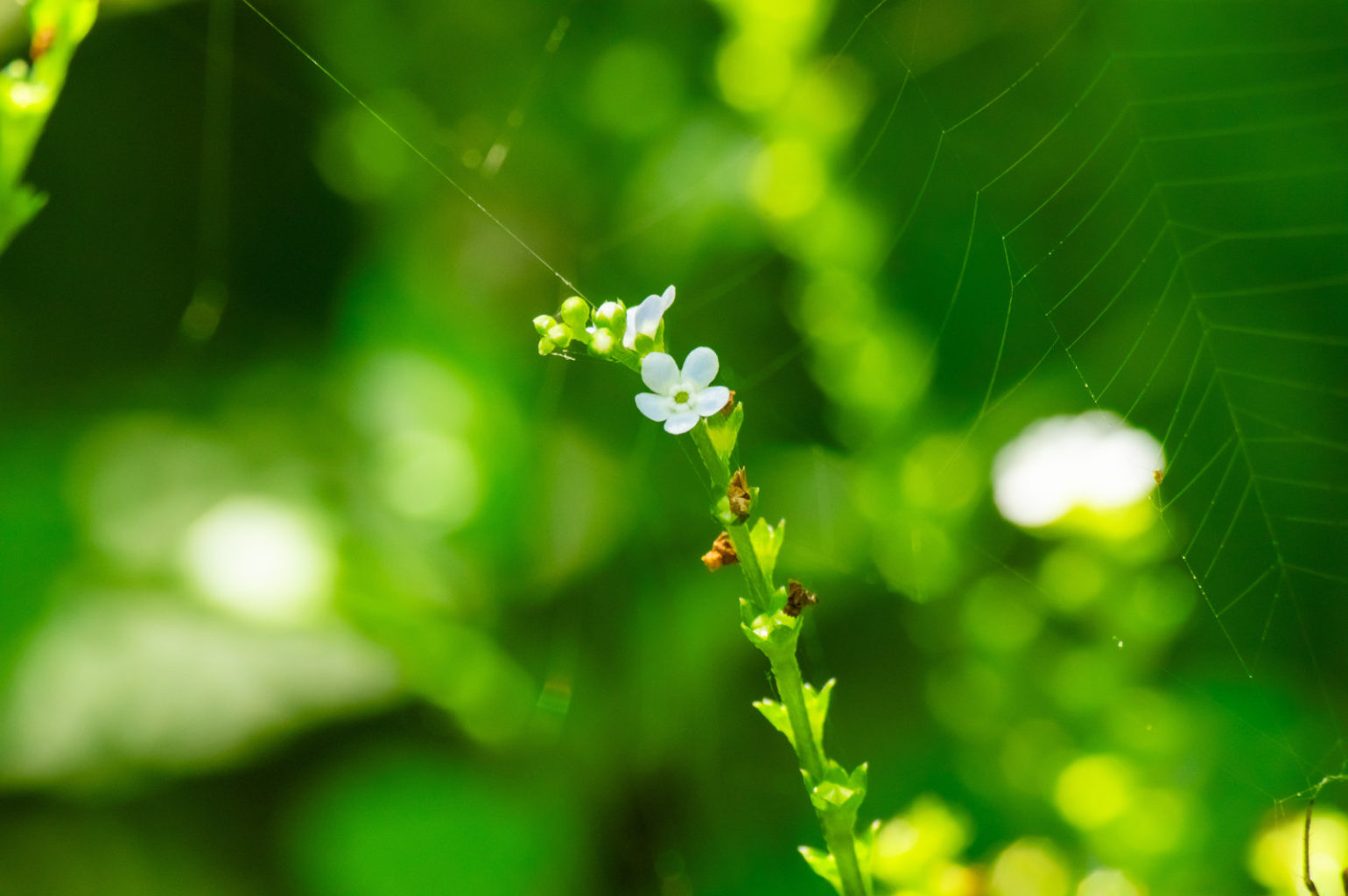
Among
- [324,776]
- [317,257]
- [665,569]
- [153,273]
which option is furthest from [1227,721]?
[153,273]

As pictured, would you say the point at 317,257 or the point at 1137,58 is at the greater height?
the point at 1137,58

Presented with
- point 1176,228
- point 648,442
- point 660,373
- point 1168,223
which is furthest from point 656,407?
point 1176,228

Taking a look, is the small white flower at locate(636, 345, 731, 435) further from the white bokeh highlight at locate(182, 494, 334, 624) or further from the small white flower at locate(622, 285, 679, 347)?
the white bokeh highlight at locate(182, 494, 334, 624)

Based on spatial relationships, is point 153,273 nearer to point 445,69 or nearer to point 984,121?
point 445,69

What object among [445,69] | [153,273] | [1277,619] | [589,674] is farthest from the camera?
[445,69]

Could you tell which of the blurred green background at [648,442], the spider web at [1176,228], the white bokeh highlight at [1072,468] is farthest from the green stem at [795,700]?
the spider web at [1176,228]

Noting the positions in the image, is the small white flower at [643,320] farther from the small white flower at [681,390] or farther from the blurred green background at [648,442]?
the blurred green background at [648,442]

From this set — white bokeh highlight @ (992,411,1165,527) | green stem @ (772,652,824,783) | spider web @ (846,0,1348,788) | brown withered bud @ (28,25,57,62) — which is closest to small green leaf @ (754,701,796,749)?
green stem @ (772,652,824,783)
